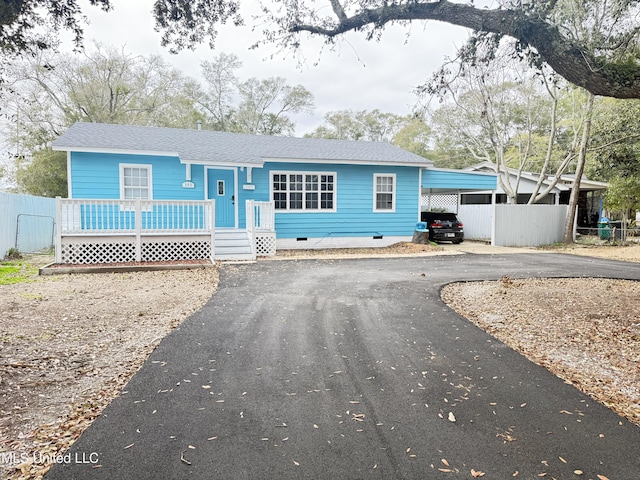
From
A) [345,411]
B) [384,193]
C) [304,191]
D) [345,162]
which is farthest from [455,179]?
[345,411]

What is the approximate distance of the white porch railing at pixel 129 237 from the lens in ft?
31.7

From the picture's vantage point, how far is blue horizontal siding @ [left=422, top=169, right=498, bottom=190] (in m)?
15.1

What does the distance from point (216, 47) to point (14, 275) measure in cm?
663

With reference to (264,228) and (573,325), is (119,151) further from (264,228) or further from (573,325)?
(573,325)

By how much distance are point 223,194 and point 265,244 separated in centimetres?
260

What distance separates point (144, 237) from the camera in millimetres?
10219

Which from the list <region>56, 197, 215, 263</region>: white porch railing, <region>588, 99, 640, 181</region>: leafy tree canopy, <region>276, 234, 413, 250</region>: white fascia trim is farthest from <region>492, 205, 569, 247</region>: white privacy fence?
<region>56, 197, 215, 263</region>: white porch railing

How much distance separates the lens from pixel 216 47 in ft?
22.9

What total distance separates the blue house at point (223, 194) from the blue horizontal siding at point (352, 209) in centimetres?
4

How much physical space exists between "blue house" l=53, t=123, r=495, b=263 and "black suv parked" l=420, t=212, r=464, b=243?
1477 millimetres

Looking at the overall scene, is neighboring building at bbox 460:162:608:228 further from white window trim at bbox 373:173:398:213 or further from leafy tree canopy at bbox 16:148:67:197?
leafy tree canopy at bbox 16:148:67:197

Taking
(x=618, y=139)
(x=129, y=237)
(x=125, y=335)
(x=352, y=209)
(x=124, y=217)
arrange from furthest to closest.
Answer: (x=352, y=209) < (x=618, y=139) < (x=124, y=217) < (x=129, y=237) < (x=125, y=335)

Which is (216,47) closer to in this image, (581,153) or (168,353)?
(168,353)

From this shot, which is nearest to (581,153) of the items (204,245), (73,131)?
(204,245)
